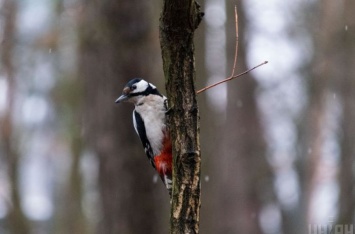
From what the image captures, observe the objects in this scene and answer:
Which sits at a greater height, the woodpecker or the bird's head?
the bird's head

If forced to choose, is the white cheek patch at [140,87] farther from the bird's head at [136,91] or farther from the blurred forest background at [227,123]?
the blurred forest background at [227,123]

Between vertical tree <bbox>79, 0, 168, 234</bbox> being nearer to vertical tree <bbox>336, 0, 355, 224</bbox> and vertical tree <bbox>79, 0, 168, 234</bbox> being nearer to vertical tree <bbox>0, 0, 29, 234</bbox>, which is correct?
vertical tree <bbox>0, 0, 29, 234</bbox>

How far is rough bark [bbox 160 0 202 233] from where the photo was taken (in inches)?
155

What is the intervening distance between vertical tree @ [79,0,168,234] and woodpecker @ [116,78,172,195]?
6.22 feet

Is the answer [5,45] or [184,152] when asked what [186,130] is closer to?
[184,152]

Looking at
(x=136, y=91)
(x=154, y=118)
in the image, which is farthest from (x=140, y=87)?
(x=154, y=118)

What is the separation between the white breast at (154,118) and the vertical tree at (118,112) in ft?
6.77

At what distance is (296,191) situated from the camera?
16531mm

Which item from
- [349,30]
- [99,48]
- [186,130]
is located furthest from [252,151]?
[186,130]

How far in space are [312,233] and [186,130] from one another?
5.63 m

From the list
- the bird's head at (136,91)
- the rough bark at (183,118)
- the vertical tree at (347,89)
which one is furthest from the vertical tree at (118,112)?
the vertical tree at (347,89)

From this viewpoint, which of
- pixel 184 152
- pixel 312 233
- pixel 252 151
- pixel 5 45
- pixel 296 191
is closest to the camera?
pixel 184 152

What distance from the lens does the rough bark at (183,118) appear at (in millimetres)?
3943

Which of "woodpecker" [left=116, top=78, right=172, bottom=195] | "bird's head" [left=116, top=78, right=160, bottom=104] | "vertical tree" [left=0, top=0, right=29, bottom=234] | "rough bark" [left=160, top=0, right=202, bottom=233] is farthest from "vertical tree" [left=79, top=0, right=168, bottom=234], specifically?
"rough bark" [left=160, top=0, right=202, bottom=233]
